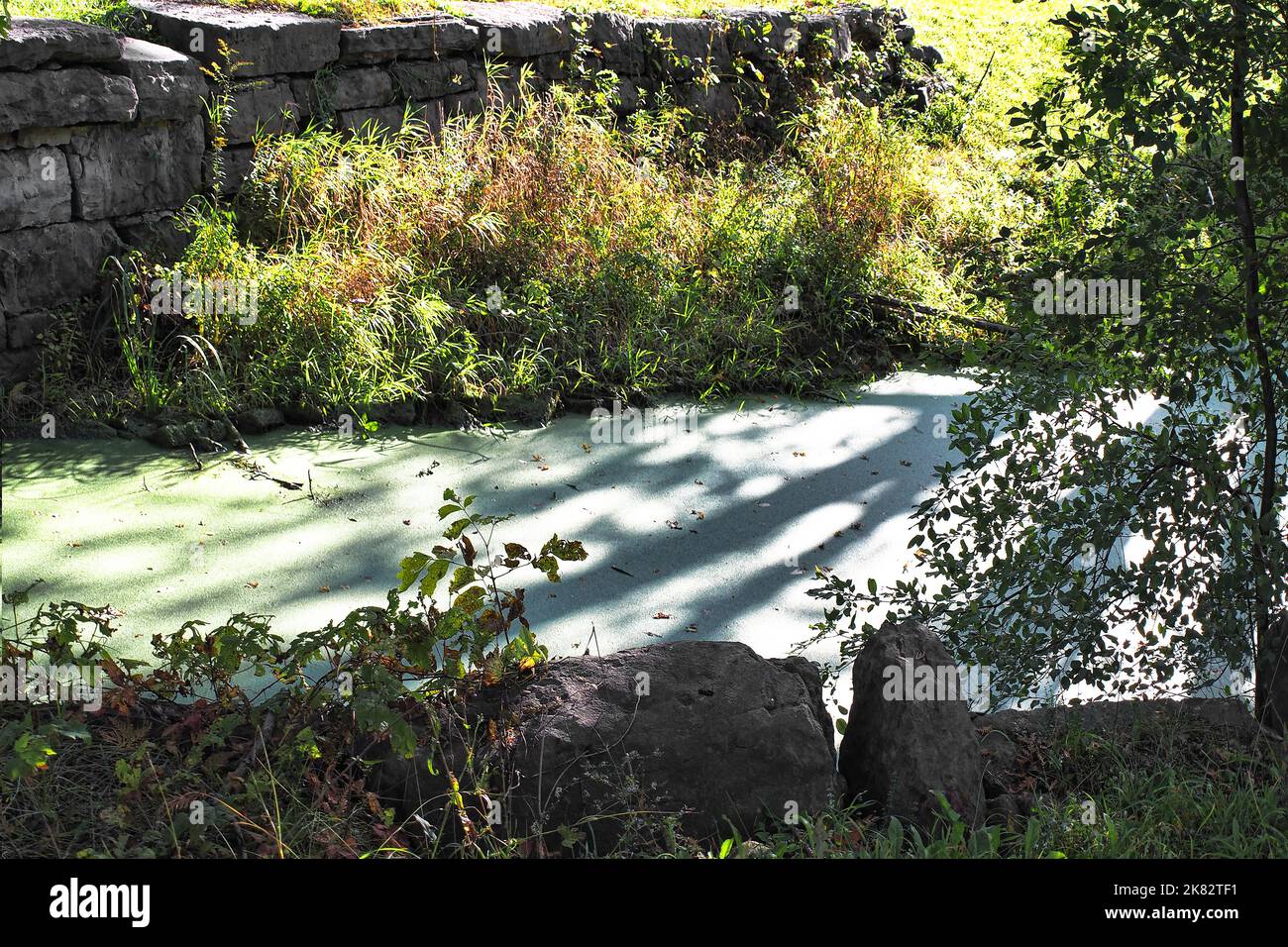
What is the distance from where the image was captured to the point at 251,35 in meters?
6.51

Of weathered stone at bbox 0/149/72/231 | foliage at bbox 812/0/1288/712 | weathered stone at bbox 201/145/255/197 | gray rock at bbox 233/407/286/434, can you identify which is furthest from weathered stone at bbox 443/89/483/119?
foliage at bbox 812/0/1288/712

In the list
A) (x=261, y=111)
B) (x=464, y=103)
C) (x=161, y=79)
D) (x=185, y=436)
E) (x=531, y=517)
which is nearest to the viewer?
(x=531, y=517)

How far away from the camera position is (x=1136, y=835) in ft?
8.99

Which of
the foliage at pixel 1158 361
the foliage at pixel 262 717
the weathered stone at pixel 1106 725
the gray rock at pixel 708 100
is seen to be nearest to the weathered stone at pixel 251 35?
the gray rock at pixel 708 100

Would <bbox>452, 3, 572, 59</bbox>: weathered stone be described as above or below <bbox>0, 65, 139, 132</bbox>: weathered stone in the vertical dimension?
above

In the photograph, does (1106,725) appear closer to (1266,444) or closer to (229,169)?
(1266,444)

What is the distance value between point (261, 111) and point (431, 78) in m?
1.16

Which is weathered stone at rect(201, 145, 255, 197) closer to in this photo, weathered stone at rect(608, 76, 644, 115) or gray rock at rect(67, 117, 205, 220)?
gray rock at rect(67, 117, 205, 220)

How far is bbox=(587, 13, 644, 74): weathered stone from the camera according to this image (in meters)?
8.28

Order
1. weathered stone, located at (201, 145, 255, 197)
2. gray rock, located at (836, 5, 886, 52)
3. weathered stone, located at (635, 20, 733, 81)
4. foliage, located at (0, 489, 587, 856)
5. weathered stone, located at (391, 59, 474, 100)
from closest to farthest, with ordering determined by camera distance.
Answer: foliage, located at (0, 489, 587, 856) < weathered stone, located at (201, 145, 255, 197) < weathered stone, located at (391, 59, 474, 100) < weathered stone, located at (635, 20, 733, 81) < gray rock, located at (836, 5, 886, 52)

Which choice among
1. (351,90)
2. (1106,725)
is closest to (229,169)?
(351,90)

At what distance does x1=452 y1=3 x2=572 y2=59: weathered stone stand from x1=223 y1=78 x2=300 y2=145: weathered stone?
141 centimetres

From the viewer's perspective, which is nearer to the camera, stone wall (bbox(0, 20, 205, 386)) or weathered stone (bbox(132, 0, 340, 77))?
stone wall (bbox(0, 20, 205, 386))

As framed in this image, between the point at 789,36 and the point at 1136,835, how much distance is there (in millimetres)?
7681
